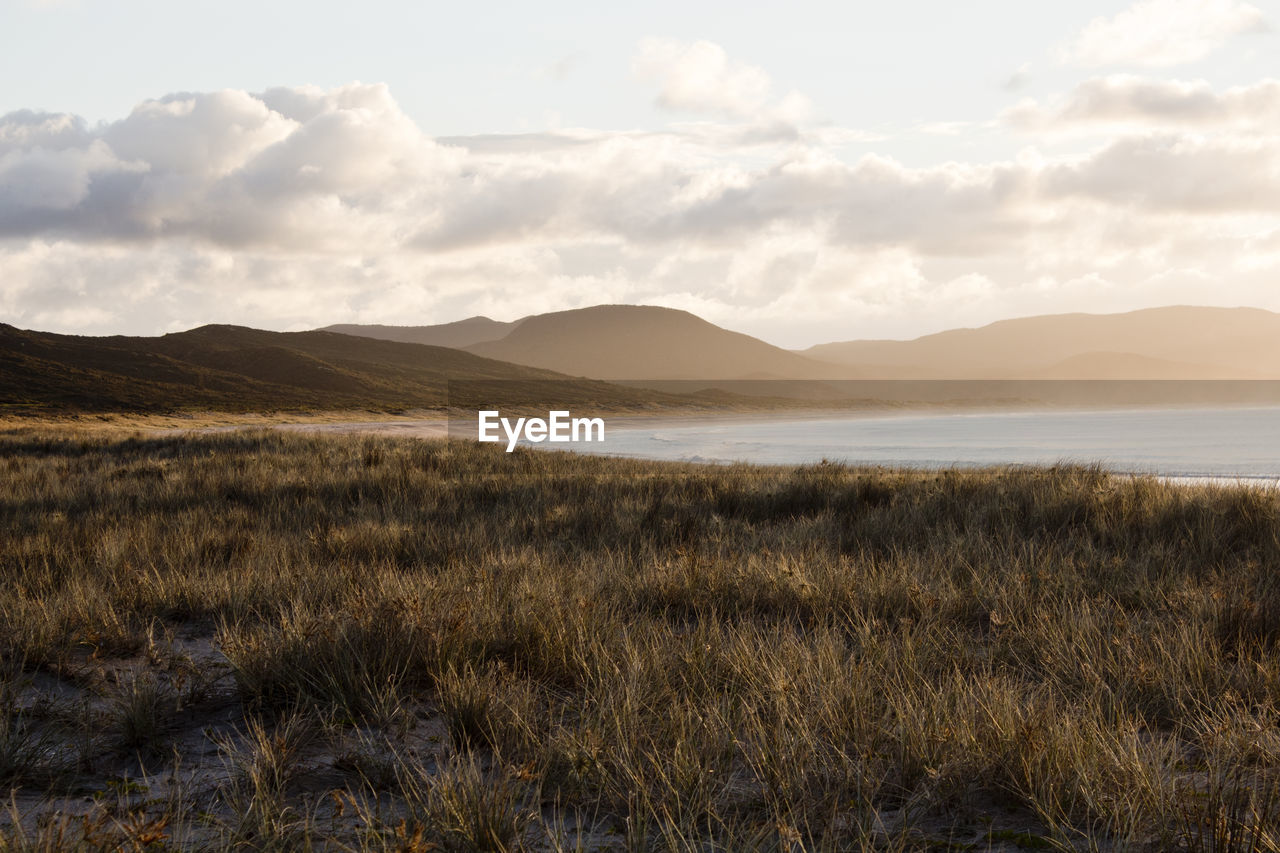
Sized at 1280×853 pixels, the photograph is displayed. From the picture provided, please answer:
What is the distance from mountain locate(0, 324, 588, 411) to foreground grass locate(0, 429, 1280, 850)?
6175cm

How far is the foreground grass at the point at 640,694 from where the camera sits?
235 cm

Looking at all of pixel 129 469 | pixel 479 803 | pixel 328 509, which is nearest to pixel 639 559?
pixel 479 803

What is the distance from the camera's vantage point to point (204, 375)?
78.6 meters

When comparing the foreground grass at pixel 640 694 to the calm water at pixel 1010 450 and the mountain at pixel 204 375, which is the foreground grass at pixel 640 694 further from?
the mountain at pixel 204 375

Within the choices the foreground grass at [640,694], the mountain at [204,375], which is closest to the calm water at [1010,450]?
the foreground grass at [640,694]

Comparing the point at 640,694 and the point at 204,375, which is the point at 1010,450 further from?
the point at 204,375

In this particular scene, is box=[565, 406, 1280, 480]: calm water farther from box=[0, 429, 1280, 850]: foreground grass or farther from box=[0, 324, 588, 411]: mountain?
box=[0, 324, 588, 411]: mountain

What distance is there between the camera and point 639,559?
6.30 meters

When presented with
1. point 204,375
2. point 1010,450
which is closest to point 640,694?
point 1010,450

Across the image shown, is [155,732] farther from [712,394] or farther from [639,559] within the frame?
[712,394]

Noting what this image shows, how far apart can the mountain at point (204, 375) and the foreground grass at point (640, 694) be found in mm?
61751

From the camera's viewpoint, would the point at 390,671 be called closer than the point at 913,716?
No

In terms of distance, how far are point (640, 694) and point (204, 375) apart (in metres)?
87.4

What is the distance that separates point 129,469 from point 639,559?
1187 centimetres
